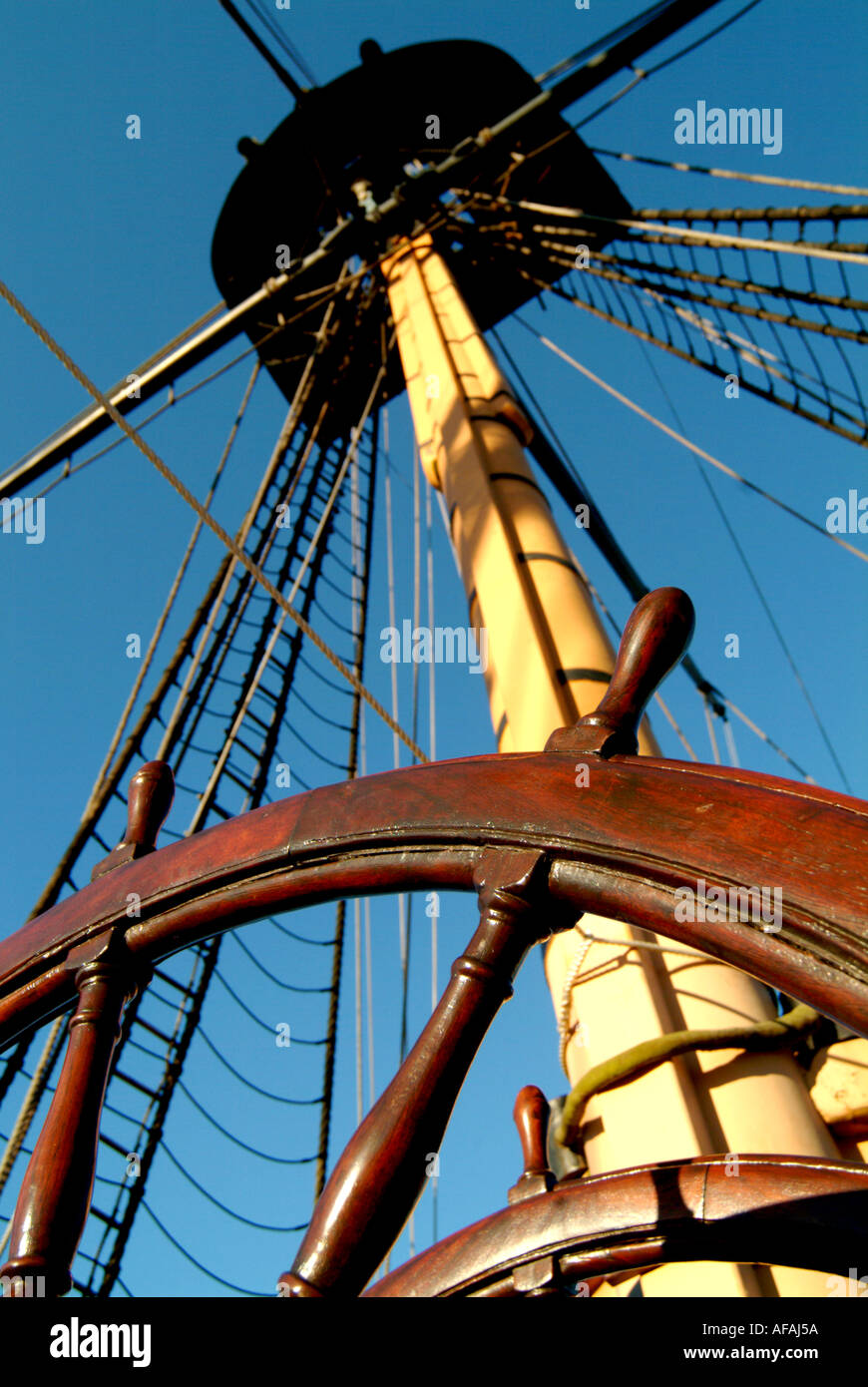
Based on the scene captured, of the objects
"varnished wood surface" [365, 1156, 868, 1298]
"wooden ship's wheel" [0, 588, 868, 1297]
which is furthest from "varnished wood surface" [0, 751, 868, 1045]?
"varnished wood surface" [365, 1156, 868, 1298]

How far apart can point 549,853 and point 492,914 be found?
0.05 m

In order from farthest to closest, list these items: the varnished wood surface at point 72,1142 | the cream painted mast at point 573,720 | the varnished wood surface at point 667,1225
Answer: the cream painted mast at point 573,720, the varnished wood surface at point 667,1225, the varnished wood surface at point 72,1142

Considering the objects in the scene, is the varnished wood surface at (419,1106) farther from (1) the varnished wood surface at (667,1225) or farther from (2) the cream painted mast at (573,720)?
(1) the varnished wood surface at (667,1225)

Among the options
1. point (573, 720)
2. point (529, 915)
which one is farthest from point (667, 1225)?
point (573, 720)

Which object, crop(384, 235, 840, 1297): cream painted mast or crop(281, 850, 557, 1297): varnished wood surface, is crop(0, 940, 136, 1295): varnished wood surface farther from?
crop(384, 235, 840, 1297): cream painted mast

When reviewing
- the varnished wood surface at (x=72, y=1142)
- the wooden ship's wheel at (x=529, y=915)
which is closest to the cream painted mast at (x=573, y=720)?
the wooden ship's wheel at (x=529, y=915)

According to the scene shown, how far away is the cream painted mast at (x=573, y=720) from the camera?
1172mm

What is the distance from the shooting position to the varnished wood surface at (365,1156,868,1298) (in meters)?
0.75

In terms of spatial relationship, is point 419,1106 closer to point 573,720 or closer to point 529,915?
point 529,915

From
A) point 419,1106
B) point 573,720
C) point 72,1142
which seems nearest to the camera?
point 419,1106

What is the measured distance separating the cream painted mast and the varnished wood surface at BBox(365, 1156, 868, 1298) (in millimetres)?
179

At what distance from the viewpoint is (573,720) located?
1.80 metres
